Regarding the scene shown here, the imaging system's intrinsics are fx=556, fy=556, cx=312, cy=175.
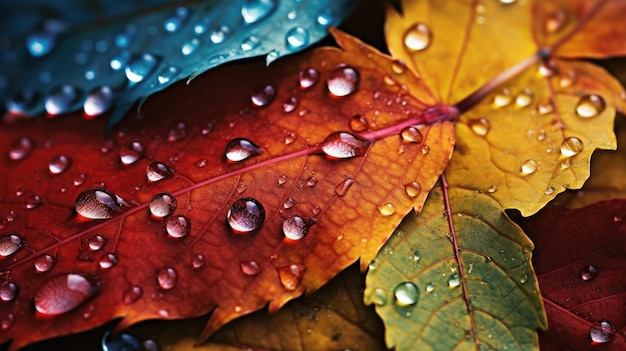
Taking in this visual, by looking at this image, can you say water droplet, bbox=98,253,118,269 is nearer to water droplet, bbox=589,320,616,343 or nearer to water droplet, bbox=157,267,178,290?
water droplet, bbox=157,267,178,290

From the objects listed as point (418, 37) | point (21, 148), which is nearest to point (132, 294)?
point (21, 148)

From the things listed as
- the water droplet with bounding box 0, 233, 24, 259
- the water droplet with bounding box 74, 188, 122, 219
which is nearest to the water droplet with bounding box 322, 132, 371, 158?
the water droplet with bounding box 74, 188, 122, 219

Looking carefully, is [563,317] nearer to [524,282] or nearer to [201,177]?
[524,282]

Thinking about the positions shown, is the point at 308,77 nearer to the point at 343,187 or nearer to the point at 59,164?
the point at 343,187

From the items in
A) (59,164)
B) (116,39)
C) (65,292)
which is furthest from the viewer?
(116,39)

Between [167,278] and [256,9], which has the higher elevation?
[256,9]

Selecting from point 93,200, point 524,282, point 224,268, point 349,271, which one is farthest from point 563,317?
point 93,200

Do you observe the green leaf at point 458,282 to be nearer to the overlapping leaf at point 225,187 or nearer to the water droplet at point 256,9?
the overlapping leaf at point 225,187
